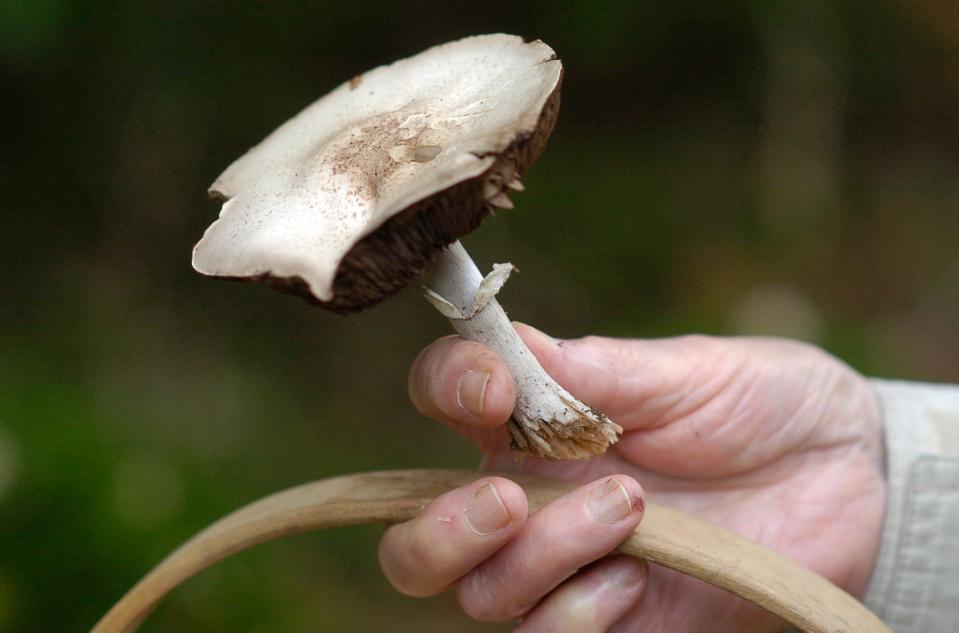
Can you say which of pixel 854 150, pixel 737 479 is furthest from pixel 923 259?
pixel 737 479

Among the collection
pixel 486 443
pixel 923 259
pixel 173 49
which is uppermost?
pixel 173 49

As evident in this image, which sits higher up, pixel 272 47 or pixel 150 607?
pixel 272 47

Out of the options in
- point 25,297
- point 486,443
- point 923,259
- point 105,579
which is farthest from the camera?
point 923,259

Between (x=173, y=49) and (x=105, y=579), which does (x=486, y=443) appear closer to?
(x=105, y=579)

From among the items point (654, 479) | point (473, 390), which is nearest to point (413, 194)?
point (473, 390)

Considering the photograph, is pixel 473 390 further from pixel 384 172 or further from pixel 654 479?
pixel 654 479

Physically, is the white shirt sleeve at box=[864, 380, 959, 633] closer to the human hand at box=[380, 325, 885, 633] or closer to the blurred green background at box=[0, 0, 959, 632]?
the human hand at box=[380, 325, 885, 633]
